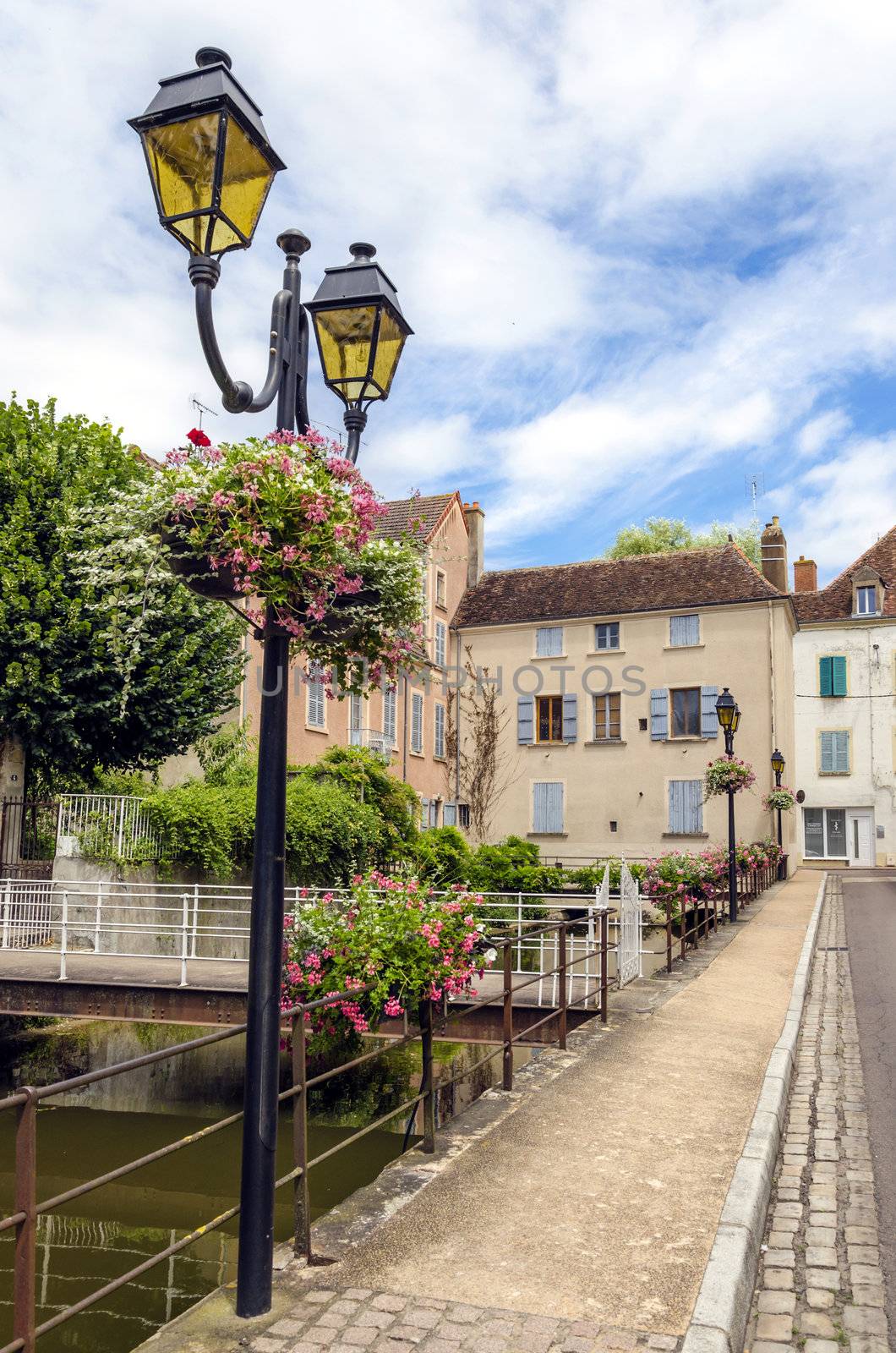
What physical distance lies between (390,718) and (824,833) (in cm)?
1991

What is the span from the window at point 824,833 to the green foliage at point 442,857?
2397 cm

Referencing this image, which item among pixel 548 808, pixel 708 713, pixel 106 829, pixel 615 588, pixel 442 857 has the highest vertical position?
pixel 615 588

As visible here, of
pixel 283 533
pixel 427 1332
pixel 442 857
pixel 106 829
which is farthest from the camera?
pixel 442 857

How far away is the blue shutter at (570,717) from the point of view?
3438 centimetres

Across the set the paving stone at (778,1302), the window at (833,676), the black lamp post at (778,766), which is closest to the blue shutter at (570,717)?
the black lamp post at (778,766)

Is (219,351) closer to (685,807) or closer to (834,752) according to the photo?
(685,807)

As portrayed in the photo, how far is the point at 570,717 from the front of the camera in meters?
34.4

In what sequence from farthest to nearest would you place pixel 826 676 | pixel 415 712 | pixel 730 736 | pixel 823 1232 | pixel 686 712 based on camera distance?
pixel 826 676
pixel 415 712
pixel 686 712
pixel 730 736
pixel 823 1232

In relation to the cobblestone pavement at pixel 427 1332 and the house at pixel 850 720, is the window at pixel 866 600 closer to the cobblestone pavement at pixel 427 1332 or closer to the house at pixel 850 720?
the house at pixel 850 720

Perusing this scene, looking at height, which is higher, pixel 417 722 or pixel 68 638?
pixel 417 722

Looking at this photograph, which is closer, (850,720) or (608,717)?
(608,717)

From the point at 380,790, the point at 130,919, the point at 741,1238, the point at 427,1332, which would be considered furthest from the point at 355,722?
the point at 427,1332

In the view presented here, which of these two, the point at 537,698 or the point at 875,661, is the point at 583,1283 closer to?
the point at 537,698

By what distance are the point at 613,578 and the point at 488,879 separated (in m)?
17.5
